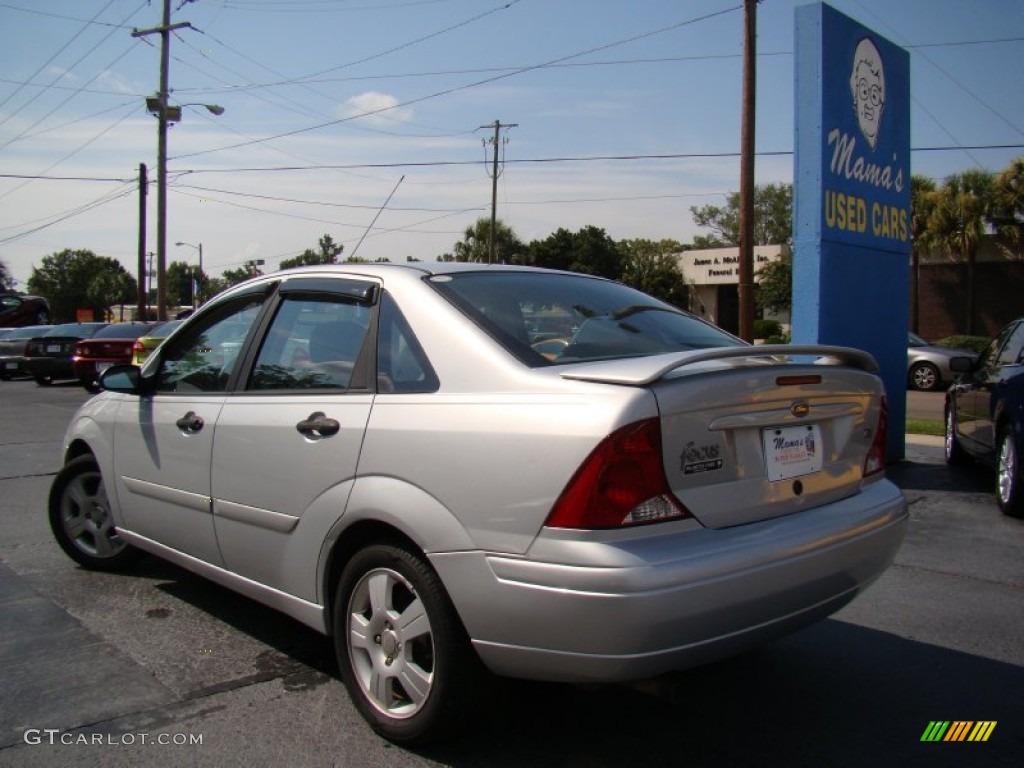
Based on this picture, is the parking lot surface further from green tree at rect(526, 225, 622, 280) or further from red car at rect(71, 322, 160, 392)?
green tree at rect(526, 225, 622, 280)

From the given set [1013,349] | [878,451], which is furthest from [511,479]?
[1013,349]

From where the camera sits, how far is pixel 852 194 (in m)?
8.33

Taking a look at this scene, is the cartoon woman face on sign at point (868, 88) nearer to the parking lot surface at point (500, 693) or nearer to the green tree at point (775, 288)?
the parking lot surface at point (500, 693)

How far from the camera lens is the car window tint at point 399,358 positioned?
9.76 ft

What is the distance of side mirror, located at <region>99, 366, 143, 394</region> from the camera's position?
429 cm

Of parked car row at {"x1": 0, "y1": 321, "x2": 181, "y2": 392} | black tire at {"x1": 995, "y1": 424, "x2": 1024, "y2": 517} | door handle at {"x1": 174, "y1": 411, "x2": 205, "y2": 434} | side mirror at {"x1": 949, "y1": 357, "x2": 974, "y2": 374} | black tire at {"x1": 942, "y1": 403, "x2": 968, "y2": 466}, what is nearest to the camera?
door handle at {"x1": 174, "y1": 411, "x2": 205, "y2": 434}

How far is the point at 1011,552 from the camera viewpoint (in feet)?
18.1

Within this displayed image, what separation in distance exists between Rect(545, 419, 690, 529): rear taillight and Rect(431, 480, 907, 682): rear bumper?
6 cm

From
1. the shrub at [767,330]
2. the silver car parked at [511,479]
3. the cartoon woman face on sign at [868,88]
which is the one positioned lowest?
the silver car parked at [511,479]

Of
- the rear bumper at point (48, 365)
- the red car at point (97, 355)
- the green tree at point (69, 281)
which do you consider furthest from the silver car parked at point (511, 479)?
the green tree at point (69, 281)

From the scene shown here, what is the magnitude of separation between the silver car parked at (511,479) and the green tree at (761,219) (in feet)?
271

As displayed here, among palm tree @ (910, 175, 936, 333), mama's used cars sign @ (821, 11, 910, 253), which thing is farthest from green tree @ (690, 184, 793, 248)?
mama's used cars sign @ (821, 11, 910, 253)

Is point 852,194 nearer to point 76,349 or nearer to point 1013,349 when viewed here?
point 1013,349

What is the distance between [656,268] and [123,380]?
51.3 m
